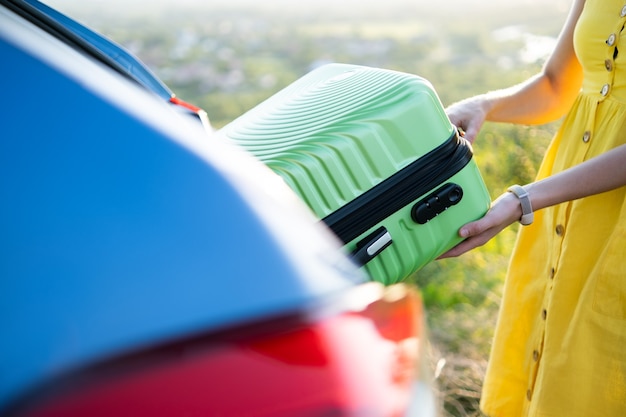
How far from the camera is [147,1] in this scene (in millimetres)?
20078

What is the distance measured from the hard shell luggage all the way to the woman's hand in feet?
0.07

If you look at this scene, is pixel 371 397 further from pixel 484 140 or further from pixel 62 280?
pixel 484 140

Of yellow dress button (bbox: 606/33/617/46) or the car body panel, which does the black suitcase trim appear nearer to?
yellow dress button (bbox: 606/33/617/46)

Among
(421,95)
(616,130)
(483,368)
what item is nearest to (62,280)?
(421,95)

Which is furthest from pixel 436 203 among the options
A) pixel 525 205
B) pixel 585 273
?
pixel 585 273

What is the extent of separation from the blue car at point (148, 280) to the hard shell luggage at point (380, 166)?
70 centimetres

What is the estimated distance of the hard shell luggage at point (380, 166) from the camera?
147 cm

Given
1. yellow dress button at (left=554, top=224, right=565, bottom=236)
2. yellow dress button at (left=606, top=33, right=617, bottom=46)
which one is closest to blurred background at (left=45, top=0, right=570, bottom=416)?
yellow dress button at (left=554, top=224, right=565, bottom=236)

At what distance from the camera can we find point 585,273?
1696 mm

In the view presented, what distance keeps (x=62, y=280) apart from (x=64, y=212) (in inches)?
2.5

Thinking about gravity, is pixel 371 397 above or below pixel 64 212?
below

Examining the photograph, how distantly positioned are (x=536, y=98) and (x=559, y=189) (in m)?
0.47

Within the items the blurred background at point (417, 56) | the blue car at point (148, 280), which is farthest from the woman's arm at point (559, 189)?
the blurred background at point (417, 56)

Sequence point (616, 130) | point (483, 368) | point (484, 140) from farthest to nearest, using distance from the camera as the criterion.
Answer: point (484, 140)
point (483, 368)
point (616, 130)
